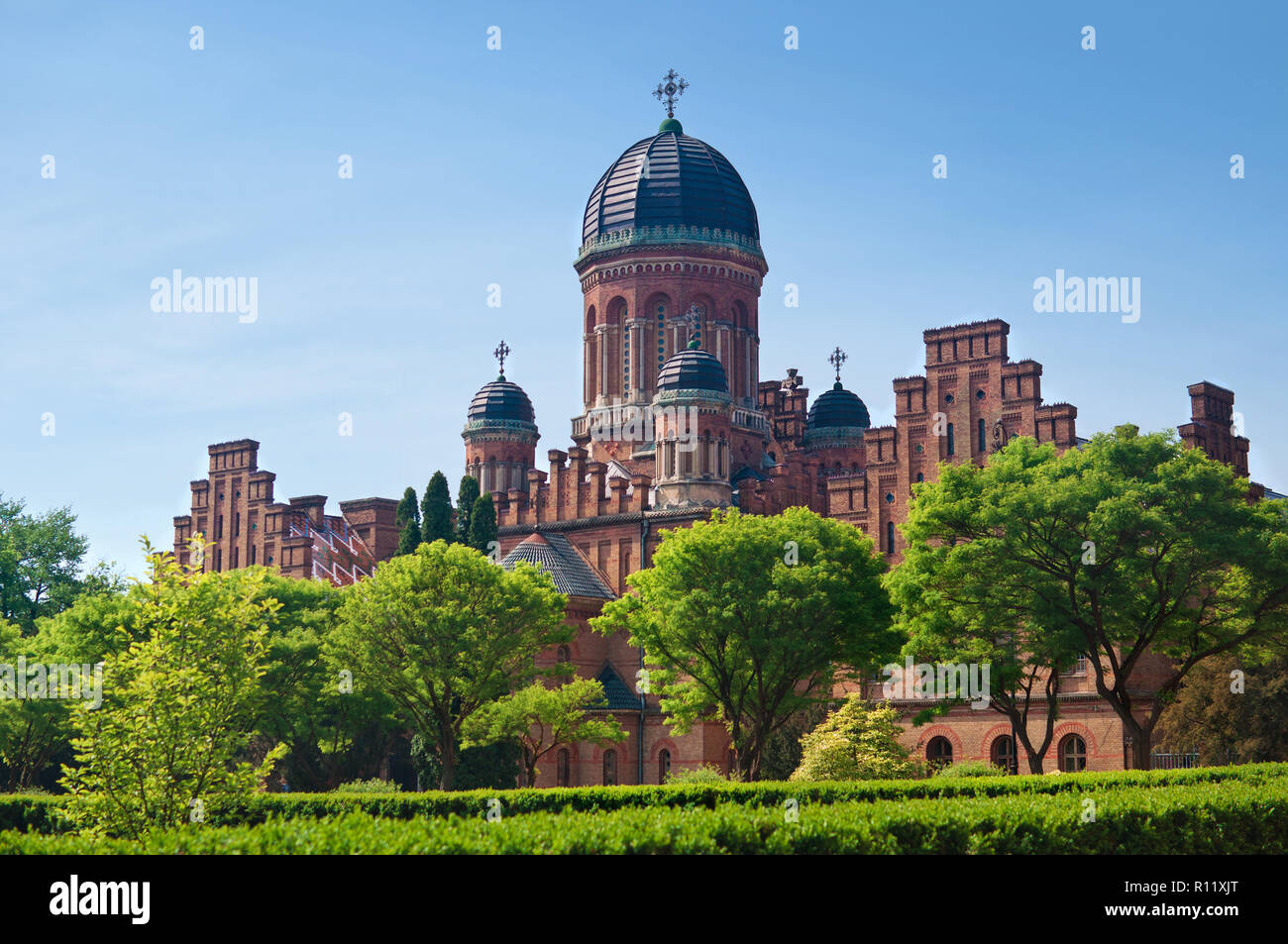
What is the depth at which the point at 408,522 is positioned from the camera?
67.6 m

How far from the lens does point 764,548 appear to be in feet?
168

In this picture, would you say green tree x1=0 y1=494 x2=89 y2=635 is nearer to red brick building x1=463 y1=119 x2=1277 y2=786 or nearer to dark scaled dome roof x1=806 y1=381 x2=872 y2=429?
red brick building x1=463 y1=119 x2=1277 y2=786

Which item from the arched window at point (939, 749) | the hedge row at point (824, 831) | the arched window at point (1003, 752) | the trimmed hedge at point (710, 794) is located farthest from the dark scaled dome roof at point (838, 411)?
the hedge row at point (824, 831)

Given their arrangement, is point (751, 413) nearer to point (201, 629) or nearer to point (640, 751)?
point (640, 751)

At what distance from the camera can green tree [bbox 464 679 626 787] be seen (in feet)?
175

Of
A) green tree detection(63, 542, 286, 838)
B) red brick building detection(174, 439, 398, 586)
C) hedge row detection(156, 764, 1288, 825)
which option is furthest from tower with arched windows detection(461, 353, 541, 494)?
green tree detection(63, 542, 286, 838)

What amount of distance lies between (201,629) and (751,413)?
180 feet

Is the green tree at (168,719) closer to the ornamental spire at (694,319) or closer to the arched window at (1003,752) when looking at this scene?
the arched window at (1003,752)

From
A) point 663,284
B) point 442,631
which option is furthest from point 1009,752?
point 663,284

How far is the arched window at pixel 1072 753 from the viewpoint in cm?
5594

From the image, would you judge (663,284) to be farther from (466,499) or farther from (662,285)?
(466,499)

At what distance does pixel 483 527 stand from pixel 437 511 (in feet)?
7.53

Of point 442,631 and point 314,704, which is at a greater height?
point 442,631
